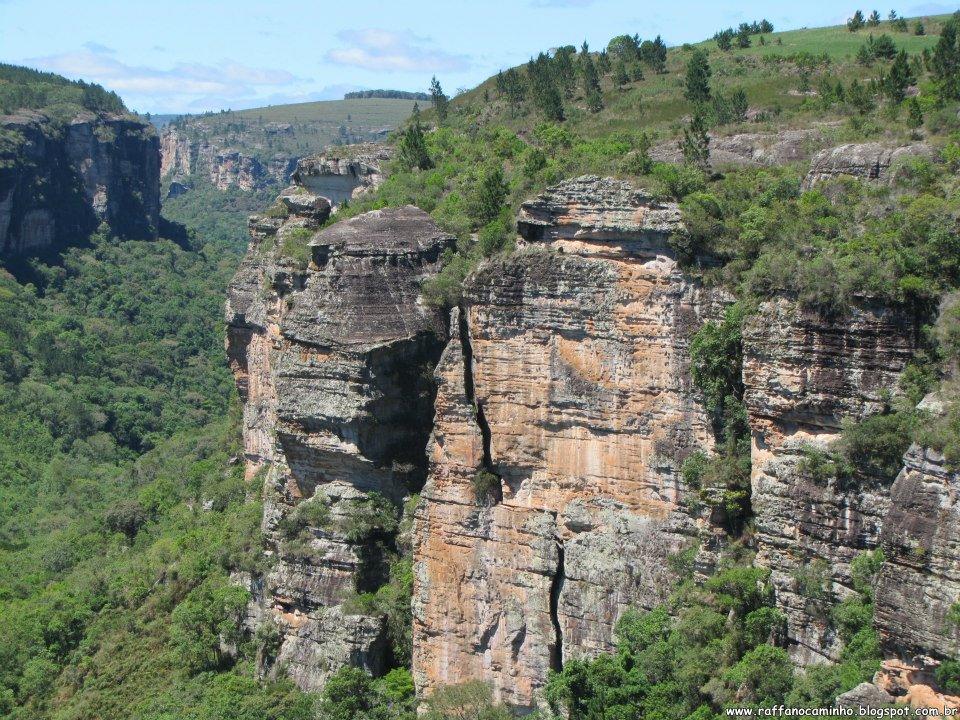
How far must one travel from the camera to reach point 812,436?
1012 inches

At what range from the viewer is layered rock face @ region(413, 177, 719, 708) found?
29125mm

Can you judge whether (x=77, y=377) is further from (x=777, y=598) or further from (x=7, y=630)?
(x=777, y=598)

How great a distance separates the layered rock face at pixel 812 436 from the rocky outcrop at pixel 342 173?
30.1 metres

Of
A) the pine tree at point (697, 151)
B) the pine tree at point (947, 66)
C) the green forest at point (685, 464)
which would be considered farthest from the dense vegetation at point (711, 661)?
the pine tree at point (947, 66)

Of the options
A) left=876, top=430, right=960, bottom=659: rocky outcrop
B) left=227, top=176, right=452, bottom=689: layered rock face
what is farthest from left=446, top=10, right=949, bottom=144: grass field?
left=876, top=430, right=960, bottom=659: rocky outcrop

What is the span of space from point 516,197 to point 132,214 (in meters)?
97.8

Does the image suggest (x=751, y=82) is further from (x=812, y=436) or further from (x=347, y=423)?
(x=812, y=436)

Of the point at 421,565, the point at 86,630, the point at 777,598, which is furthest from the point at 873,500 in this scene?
the point at 86,630

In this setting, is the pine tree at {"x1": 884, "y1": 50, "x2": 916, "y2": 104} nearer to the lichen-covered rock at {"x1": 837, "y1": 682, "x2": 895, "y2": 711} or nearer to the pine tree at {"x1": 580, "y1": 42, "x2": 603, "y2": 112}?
the pine tree at {"x1": 580, "y1": 42, "x2": 603, "y2": 112}

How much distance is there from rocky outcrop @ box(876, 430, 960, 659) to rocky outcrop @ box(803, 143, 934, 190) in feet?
32.9

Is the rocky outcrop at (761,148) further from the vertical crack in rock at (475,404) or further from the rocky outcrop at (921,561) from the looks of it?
the rocky outcrop at (921,561)

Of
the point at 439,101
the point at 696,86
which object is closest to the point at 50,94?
the point at 439,101

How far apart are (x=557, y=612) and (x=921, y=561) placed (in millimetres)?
11845

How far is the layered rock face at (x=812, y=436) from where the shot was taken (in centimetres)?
2439
